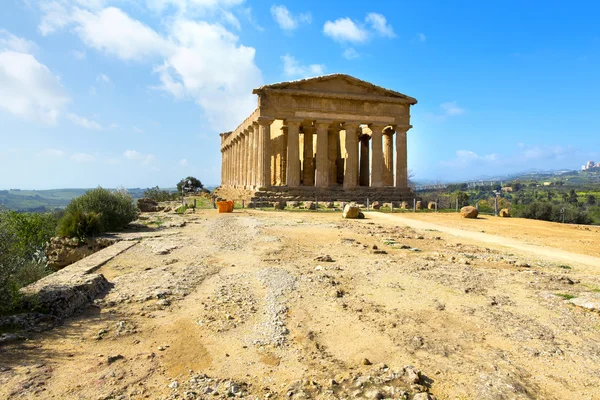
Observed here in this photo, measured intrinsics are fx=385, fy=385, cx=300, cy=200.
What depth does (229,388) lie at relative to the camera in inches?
139

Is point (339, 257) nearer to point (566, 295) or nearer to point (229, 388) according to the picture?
point (566, 295)

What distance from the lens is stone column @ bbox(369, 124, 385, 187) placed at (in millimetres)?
31484

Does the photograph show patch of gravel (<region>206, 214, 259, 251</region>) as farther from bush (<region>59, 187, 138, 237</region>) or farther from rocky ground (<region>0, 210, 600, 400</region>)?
bush (<region>59, 187, 138, 237</region>)

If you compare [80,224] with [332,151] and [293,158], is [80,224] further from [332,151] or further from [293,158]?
[332,151]

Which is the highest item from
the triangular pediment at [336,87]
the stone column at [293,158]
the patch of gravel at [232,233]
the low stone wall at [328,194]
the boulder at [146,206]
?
the triangular pediment at [336,87]

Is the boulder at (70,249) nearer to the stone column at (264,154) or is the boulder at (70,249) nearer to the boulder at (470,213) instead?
the stone column at (264,154)

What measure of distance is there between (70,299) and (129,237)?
280 inches

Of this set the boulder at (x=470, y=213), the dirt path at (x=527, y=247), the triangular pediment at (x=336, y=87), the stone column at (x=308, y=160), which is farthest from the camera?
the stone column at (x=308, y=160)

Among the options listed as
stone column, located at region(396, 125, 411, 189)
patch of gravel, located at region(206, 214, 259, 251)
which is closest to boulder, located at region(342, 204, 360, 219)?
patch of gravel, located at region(206, 214, 259, 251)

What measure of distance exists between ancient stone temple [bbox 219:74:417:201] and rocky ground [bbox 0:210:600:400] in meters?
20.5

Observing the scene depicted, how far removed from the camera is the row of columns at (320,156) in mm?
29672

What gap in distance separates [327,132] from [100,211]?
20730 mm

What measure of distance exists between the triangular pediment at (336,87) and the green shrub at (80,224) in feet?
59.4

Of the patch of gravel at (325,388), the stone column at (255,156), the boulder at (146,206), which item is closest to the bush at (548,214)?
the stone column at (255,156)
